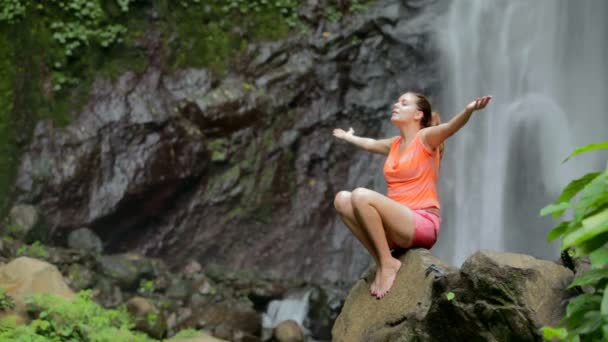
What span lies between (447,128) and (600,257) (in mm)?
1970

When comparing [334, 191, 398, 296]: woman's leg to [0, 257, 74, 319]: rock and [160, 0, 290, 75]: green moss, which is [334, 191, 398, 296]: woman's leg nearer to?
[0, 257, 74, 319]: rock

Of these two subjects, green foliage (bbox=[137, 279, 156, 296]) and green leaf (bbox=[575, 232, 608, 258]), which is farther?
green foliage (bbox=[137, 279, 156, 296])

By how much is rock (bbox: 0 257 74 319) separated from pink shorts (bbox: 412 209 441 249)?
13.6 ft

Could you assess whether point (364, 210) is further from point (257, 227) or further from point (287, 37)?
point (287, 37)

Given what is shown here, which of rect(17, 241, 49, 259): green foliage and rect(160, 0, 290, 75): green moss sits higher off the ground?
rect(160, 0, 290, 75): green moss

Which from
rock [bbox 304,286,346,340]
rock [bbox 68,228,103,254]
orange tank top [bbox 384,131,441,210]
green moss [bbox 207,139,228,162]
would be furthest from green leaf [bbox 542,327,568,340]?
green moss [bbox 207,139,228,162]

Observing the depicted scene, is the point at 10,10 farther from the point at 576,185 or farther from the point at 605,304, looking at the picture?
the point at 605,304

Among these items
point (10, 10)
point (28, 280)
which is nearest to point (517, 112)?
point (28, 280)

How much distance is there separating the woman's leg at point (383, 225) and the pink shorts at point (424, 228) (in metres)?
0.03

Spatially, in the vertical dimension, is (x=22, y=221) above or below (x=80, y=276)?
above

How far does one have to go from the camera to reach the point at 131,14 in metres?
11.1

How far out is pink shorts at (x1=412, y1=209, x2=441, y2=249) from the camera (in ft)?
13.8

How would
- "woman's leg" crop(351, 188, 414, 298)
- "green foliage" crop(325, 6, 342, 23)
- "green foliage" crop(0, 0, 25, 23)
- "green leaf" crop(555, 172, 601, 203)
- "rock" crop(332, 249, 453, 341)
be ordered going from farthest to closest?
"green foliage" crop(325, 6, 342, 23) < "green foliage" crop(0, 0, 25, 23) < "woman's leg" crop(351, 188, 414, 298) < "rock" crop(332, 249, 453, 341) < "green leaf" crop(555, 172, 601, 203)

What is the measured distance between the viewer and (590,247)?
232cm
